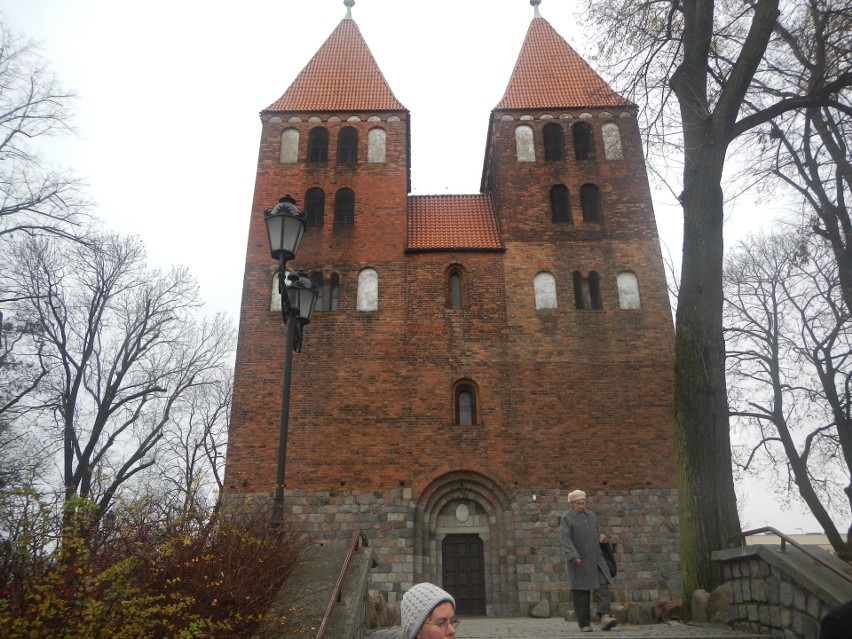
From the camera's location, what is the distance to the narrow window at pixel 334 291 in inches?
688

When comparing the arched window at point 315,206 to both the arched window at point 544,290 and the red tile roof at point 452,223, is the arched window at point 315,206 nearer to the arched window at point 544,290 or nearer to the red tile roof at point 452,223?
the red tile roof at point 452,223

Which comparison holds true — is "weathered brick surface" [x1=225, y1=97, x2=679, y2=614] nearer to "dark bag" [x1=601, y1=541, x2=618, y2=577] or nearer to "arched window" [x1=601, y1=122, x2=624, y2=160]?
"arched window" [x1=601, y1=122, x2=624, y2=160]

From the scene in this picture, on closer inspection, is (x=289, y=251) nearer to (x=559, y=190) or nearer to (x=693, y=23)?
(x=693, y=23)

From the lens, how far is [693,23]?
34.4 ft

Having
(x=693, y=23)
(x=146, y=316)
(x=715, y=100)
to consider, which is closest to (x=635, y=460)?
(x=715, y=100)

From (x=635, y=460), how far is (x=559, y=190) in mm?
8080

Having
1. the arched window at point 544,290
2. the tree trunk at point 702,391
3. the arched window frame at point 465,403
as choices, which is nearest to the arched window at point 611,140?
the arched window at point 544,290

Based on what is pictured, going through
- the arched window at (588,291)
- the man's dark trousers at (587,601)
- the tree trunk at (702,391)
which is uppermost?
the arched window at (588,291)

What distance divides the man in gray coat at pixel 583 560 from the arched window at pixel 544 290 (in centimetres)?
978

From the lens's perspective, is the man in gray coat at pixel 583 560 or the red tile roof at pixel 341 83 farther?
the red tile roof at pixel 341 83

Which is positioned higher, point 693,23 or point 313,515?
point 693,23

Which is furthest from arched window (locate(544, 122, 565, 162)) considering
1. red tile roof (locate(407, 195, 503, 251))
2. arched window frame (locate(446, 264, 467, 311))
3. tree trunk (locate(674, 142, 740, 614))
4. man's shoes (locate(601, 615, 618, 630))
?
man's shoes (locate(601, 615, 618, 630))

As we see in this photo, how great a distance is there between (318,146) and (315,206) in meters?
2.26

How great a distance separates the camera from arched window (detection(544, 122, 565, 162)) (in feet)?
65.2
